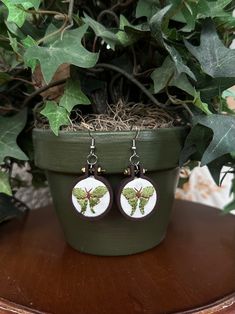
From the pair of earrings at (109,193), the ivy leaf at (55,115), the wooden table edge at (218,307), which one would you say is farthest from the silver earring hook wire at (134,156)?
the wooden table edge at (218,307)

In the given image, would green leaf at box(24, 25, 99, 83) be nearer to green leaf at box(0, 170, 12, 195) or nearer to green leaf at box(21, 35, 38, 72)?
green leaf at box(21, 35, 38, 72)

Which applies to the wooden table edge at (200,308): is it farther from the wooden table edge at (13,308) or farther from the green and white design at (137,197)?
the green and white design at (137,197)

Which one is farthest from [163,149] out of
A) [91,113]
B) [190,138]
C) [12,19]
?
[12,19]

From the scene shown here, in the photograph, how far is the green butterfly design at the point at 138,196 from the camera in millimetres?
498

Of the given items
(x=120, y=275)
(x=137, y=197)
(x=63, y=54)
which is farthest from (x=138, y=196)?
(x=63, y=54)

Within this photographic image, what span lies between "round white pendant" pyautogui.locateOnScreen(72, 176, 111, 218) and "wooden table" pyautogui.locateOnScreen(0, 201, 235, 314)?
0.09 m

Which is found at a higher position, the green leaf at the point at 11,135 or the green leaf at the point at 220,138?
the green leaf at the point at 220,138

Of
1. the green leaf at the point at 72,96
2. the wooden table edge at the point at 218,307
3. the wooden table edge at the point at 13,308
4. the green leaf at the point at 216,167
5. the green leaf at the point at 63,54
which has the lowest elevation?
the wooden table edge at the point at 13,308

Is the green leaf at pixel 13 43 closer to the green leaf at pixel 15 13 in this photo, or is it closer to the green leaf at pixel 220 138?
the green leaf at pixel 15 13

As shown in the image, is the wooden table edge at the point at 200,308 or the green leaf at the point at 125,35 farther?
the green leaf at the point at 125,35

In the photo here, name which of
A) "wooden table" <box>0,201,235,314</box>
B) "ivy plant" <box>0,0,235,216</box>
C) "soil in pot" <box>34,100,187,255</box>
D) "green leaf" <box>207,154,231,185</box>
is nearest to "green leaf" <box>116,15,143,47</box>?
"ivy plant" <box>0,0,235,216</box>

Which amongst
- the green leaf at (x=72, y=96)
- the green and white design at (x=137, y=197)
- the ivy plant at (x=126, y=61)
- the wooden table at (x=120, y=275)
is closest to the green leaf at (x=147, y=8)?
the ivy plant at (x=126, y=61)

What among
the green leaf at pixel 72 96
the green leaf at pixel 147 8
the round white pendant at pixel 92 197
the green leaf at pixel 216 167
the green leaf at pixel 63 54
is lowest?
the round white pendant at pixel 92 197

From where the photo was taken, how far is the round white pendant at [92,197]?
0.50m
